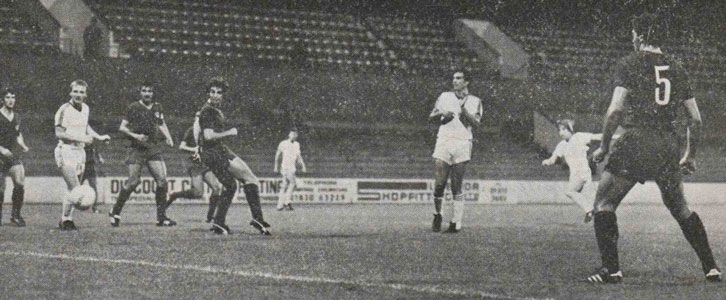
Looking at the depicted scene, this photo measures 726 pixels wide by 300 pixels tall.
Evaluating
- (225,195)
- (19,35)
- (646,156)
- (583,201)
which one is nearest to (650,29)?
(646,156)

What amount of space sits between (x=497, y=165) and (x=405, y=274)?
2342 cm

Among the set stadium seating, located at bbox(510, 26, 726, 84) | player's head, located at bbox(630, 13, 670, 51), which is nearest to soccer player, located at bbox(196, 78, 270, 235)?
player's head, located at bbox(630, 13, 670, 51)

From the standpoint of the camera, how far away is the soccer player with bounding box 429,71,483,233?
1284 centimetres

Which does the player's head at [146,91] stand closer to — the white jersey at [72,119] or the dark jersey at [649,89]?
the white jersey at [72,119]

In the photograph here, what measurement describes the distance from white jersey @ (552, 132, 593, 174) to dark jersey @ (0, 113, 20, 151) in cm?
871

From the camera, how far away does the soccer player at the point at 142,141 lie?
13.5m

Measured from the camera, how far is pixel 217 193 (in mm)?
14234

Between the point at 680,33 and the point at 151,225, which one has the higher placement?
the point at 680,33

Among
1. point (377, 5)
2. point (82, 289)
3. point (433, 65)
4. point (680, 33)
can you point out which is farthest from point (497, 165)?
point (82, 289)

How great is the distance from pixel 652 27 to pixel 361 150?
2231cm

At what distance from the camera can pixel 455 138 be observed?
13.0 metres

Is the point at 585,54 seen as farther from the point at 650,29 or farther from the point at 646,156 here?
the point at 646,156

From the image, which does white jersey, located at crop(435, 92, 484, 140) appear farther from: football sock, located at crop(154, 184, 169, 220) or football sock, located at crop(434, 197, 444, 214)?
football sock, located at crop(154, 184, 169, 220)

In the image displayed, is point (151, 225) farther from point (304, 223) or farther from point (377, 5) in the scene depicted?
point (377, 5)
